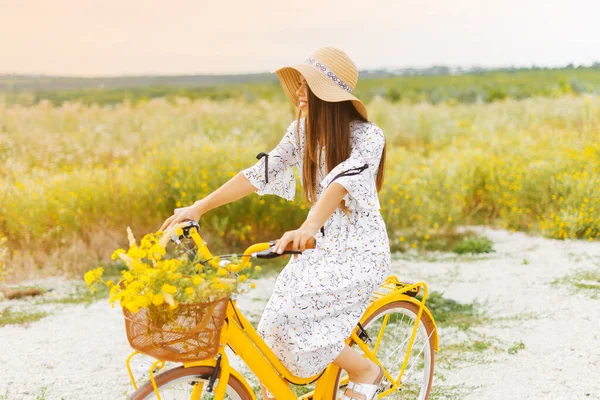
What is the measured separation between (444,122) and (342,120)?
12.0 m

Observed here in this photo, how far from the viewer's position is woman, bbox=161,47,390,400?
2447mm

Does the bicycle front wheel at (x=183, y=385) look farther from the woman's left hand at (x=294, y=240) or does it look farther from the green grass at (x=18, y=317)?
the green grass at (x=18, y=317)

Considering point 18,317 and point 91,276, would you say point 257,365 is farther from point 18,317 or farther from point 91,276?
point 18,317

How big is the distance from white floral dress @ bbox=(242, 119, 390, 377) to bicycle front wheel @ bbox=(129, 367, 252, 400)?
220 millimetres

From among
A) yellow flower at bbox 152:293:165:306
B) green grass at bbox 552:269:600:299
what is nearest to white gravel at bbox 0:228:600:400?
green grass at bbox 552:269:600:299

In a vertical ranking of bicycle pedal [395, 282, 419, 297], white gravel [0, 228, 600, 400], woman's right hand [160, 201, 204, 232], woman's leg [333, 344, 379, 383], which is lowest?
white gravel [0, 228, 600, 400]

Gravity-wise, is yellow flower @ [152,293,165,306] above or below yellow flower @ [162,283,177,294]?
below

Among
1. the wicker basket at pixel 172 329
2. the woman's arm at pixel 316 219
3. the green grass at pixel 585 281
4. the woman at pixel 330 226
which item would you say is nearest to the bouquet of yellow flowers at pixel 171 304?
the wicker basket at pixel 172 329

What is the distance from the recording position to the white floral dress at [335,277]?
2.44 meters

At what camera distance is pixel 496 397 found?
376cm

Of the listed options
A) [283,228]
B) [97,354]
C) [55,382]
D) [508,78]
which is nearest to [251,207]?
[283,228]

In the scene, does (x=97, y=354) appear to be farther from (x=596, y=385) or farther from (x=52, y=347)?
(x=596, y=385)

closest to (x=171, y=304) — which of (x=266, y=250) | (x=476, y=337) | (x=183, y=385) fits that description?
(x=266, y=250)

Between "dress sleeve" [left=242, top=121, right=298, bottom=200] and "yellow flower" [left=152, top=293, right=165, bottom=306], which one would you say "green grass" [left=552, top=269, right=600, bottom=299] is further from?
"yellow flower" [left=152, top=293, right=165, bottom=306]
